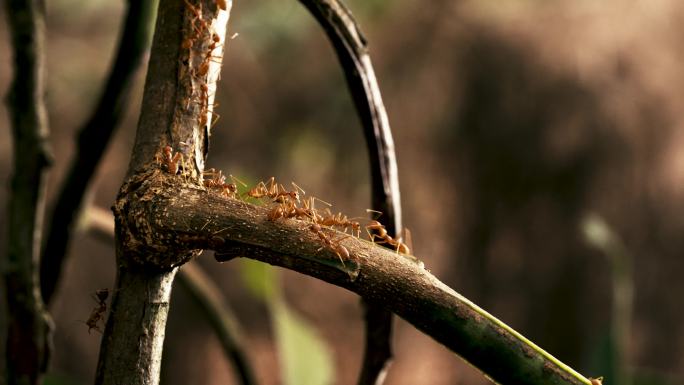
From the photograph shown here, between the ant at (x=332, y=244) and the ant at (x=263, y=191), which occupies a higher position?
the ant at (x=263, y=191)

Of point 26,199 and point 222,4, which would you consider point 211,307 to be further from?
point 222,4

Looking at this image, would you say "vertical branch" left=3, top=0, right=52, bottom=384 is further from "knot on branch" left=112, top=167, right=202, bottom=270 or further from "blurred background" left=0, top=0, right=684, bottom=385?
"blurred background" left=0, top=0, right=684, bottom=385

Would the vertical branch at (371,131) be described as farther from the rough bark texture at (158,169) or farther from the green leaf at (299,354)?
the green leaf at (299,354)

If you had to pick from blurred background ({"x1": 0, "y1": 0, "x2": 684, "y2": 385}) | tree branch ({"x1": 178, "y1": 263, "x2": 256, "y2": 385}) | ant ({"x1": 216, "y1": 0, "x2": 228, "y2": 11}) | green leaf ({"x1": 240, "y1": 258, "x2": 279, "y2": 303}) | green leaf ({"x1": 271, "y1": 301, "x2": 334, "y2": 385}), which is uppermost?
blurred background ({"x1": 0, "y1": 0, "x2": 684, "y2": 385})

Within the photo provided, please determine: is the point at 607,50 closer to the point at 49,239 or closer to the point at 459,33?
the point at 459,33

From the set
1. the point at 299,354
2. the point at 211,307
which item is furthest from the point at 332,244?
the point at 299,354

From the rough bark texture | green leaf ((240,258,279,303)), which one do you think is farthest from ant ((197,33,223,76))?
green leaf ((240,258,279,303))

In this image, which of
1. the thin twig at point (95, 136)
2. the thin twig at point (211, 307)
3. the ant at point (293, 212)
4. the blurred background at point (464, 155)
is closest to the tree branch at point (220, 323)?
the thin twig at point (211, 307)
